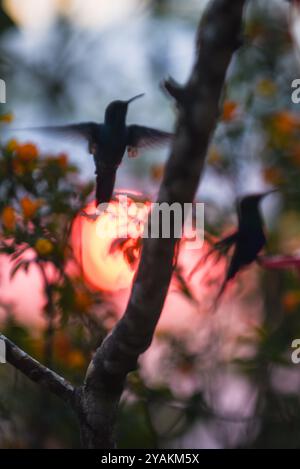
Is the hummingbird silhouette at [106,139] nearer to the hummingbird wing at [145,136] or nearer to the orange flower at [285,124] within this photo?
the hummingbird wing at [145,136]

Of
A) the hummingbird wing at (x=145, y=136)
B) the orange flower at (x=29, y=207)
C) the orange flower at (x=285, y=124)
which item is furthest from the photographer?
the orange flower at (x=285, y=124)

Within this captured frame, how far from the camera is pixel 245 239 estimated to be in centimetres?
233

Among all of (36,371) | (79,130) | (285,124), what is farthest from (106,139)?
(285,124)

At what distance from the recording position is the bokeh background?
2613 mm

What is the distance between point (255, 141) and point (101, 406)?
8.21ft

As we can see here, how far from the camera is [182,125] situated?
5.02ft

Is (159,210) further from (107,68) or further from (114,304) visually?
(107,68)

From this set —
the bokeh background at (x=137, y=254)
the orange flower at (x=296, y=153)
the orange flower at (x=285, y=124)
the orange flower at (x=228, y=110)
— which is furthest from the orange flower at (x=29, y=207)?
the orange flower at (x=296, y=153)

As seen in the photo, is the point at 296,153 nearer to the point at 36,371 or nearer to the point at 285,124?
the point at 285,124

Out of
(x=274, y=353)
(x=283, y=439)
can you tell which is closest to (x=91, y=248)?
(x=274, y=353)

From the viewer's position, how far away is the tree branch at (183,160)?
150cm

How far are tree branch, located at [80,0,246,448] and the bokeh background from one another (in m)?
0.46

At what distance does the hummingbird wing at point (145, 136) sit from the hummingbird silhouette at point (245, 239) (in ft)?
1.16
